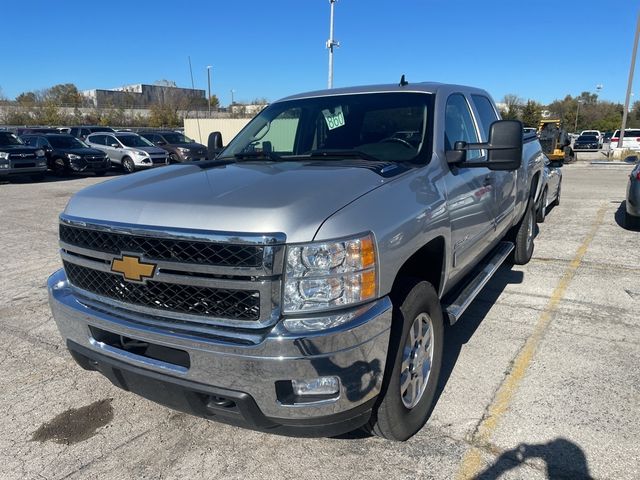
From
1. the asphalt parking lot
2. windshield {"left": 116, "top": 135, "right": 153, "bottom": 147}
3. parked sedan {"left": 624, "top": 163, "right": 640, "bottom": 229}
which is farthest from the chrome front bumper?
windshield {"left": 116, "top": 135, "right": 153, "bottom": 147}

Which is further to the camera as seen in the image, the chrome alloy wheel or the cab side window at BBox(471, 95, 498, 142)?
the cab side window at BBox(471, 95, 498, 142)

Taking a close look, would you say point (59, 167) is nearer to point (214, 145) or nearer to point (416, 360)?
point (214, 145)

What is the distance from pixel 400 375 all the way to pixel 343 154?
1.51m

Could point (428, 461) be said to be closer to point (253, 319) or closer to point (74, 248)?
point (253, 319)

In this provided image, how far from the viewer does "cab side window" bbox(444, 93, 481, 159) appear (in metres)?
3.63

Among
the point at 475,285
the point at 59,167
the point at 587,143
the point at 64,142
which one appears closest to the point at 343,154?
the point at 475,285

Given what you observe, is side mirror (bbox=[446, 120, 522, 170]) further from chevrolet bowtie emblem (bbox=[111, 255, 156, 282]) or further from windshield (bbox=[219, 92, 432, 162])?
chevrolet bowtie emblem (bbox=[111, 255, 156, 282])

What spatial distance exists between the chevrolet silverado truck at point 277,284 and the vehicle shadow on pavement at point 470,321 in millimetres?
626

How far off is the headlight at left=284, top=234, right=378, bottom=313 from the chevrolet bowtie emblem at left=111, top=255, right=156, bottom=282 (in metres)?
0.69

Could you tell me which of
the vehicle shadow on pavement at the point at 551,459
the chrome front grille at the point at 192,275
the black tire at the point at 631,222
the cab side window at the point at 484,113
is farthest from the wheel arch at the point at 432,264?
the black tire at the point at 631,222

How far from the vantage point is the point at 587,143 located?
3769cm

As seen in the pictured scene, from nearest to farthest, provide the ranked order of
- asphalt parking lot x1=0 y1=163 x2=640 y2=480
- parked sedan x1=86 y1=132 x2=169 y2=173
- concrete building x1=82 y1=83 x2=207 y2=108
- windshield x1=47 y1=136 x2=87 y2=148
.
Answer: asphalt parking lot x1=0 y1=163 x2=640 y2=480 < windshield x1=47 y1=136 x2=87 y2=148 < parked sedan x1=86 y1=132 x2=169 y2=173 < concrete building x1=82 y1=83 x2=207 y2=108

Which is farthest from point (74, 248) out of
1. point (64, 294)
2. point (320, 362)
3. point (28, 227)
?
point (28, 227)

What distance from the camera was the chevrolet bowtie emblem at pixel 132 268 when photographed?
2326mm
